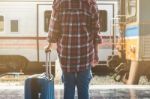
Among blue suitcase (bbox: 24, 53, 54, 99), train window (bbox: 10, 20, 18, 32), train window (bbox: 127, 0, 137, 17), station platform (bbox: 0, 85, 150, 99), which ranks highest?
train window (bbox: 127, 0, 137, 17)

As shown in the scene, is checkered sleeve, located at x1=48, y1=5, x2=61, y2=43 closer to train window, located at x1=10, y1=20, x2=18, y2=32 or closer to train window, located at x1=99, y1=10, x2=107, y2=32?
train window, located at x1=10, y1=20, x2=18, y2=32

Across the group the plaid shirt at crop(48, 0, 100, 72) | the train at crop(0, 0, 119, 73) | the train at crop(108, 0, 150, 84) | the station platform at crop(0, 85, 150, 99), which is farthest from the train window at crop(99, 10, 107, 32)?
the plaid shirt at crop(48, 0, 100, 72)

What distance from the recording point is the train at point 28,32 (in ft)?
48.0

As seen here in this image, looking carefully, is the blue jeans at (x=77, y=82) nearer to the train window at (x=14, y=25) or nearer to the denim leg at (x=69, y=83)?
the denim leg at (x=69, y=83)

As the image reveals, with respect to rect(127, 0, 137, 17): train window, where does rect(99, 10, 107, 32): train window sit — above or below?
below

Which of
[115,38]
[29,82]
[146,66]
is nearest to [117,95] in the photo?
[146,66]

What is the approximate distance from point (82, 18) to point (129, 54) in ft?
22.6

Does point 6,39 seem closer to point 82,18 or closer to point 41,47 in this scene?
point 41,47

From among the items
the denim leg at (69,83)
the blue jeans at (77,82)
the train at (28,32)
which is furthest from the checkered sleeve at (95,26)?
the train at (28,32)

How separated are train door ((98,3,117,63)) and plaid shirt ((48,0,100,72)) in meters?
9.70

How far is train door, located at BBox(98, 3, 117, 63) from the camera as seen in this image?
14750 millimetres

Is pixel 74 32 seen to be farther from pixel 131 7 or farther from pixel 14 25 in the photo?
pixel 14 25

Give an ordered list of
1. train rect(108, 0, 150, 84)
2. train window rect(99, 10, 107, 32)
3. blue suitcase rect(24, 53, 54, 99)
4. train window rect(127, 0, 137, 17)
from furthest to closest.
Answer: train window rect(99, 10, 107, 32) → train window rect(127, 0, 137, 17) → train rect(108, 0, 150, 84) → blue suitcase rect(24, 53, 54, 99)

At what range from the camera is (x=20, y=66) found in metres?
15.0
